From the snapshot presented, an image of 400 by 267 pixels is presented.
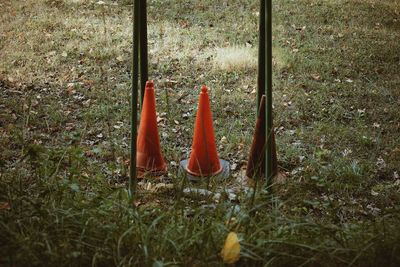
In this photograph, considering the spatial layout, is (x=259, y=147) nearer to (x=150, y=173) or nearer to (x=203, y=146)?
(x=203, y=146)

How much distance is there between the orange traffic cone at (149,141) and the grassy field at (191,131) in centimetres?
23

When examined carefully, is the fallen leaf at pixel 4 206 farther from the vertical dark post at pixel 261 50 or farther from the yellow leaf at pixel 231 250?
the vertical dark post at pixel 261 50

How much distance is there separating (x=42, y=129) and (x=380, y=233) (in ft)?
11.9

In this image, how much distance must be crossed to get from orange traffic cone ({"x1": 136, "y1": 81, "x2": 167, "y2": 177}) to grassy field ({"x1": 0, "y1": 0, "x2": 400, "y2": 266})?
0.23 metres

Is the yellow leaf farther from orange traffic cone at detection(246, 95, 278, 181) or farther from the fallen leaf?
orange traffic cone at detection(246, 95, 278, 181)

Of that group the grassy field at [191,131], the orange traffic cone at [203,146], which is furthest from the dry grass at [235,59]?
the orange traffic cone at [203,146]

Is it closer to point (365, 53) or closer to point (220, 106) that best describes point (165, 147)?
point (220, 106)

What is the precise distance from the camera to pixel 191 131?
16.5 feet

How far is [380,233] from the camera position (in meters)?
2.26

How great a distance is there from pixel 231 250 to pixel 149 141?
2168 mm

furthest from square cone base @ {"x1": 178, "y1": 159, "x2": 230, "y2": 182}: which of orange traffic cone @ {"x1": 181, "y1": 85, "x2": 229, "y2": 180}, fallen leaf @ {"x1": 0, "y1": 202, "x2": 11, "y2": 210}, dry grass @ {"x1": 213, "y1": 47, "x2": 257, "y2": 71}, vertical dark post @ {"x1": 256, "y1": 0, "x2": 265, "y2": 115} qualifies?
dry grass @ {"x1": 213, "y1": 47, "x2": 257, "y2": 71}

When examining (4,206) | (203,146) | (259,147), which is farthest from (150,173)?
(4,206)

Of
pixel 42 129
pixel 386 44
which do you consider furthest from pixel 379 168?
pixel 386 44

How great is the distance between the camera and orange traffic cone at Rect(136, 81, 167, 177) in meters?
4.12
